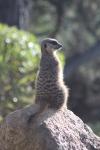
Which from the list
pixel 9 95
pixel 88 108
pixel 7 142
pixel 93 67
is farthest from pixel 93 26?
pixel 7 142

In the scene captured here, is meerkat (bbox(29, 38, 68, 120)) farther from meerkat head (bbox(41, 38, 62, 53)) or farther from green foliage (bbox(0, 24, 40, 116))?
green foliage (bbox(0, 24, 40, 116))

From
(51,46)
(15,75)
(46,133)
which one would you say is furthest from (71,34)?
(46,133)

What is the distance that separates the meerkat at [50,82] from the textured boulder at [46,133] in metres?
0.08

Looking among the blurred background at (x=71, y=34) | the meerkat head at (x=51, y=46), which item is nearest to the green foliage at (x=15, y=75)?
the blurred background at (x=71, y=34)

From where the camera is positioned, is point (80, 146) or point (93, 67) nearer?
point (80, 146)

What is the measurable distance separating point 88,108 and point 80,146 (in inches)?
537

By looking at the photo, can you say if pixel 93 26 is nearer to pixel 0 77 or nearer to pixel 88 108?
pixel 88 108

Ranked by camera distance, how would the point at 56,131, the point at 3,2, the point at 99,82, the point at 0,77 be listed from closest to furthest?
the point at 56,131 → the point at 0,77 → the point at 3,2 → the point at 99,82

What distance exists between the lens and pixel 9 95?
12500 millimetres

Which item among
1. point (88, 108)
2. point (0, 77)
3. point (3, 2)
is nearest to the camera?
point (0, 77)

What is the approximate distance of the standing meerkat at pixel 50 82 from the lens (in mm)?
7820

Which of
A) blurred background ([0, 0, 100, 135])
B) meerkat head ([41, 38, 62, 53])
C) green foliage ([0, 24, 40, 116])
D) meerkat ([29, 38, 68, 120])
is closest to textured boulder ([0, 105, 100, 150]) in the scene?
meerkat ([29, 38, 68, 120])

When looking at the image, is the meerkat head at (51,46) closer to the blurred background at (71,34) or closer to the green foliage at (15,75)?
the green foliage at (15,75)

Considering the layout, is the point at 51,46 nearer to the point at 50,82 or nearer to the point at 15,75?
the point at 50,82
